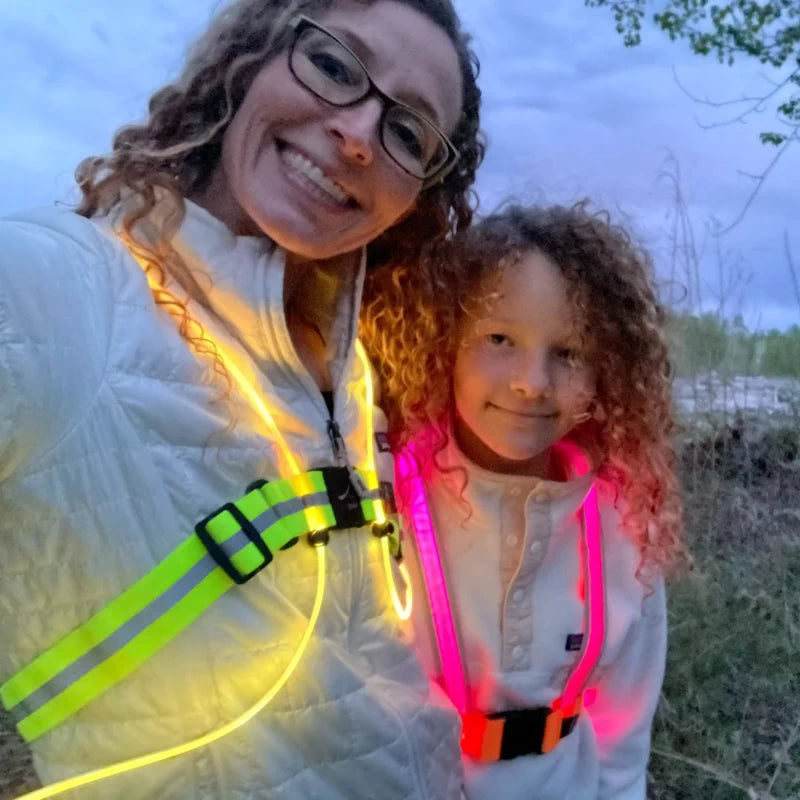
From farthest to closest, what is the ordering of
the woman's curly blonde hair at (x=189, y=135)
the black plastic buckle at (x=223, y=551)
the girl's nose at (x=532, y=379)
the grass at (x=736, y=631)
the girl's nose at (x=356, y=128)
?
1. the grass at (x=736, y=631)
2. the girl's nose at (x=532, y=379)
3. the girl's nose at (x=356, y=128)
4. the woman's curly blonde hair at (x=189, y=135)
5. the black plastic buckle at (x=223, y=551)

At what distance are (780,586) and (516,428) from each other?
6.90 ft

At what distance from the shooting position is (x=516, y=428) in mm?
1507

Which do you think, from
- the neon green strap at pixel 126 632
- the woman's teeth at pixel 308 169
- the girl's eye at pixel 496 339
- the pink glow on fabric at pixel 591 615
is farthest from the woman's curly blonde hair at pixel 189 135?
the pink glow on fabric at pixel 591 615

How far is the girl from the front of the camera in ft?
4.93

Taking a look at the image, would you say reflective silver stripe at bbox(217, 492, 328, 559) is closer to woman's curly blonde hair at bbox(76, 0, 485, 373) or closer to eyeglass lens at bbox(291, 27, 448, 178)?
woman's curly blonde hair at bbox(76, 0, 485, 373)

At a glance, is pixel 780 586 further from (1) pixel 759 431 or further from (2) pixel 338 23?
(2) pixel 338 23

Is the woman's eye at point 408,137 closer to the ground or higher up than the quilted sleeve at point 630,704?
higher up

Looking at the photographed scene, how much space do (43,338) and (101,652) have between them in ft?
1.09

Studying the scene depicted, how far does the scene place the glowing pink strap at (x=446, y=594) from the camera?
148 cm

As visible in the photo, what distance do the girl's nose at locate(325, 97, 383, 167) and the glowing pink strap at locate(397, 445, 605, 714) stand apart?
0.58 m

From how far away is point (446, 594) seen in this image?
1.51 m

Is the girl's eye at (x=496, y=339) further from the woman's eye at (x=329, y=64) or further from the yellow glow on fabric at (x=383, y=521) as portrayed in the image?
the woman's eye at (x=329, y=64)

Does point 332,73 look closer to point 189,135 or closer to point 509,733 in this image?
point 189,135

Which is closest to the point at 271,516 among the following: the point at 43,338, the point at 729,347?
the point at 43,338
